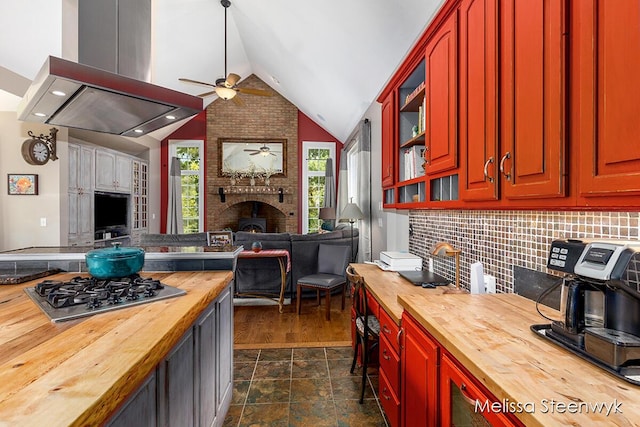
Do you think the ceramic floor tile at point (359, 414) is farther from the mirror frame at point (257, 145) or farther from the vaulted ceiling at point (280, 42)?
the mirror frame at point (257, 145)

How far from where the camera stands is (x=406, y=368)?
152 centimetres

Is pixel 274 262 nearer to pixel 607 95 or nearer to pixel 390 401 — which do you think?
pixel 390 401

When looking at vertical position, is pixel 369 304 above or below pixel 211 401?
above

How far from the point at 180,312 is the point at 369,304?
1.36 metres

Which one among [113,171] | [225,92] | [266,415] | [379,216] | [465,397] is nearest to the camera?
[465,397]

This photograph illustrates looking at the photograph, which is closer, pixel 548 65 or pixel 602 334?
pixel 602 334

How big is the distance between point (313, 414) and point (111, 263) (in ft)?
4.92

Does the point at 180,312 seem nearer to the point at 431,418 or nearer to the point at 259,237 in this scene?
the point at 431,418

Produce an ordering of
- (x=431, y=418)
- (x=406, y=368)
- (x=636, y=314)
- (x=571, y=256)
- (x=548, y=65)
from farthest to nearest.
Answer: (x=406, y=368) < (x=431, y=418) < (x=548, y=65) < (x=571, y=256) < (x=636, y=314)

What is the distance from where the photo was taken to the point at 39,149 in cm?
427

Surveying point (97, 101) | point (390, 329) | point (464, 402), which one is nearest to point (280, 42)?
point (97, 101)

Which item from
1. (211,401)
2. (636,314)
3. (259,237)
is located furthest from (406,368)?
(259,237)

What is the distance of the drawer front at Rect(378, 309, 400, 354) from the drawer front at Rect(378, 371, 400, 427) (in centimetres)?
26

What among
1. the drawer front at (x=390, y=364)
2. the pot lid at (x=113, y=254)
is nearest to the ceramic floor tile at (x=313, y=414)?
the drawer front at (x=390, y=364)
